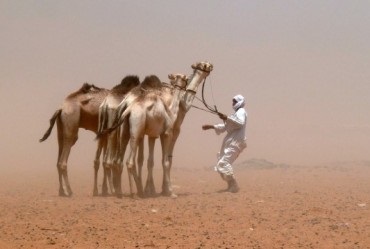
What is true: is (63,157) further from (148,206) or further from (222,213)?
(222,213)

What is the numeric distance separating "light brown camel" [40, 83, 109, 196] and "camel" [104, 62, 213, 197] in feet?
2.85

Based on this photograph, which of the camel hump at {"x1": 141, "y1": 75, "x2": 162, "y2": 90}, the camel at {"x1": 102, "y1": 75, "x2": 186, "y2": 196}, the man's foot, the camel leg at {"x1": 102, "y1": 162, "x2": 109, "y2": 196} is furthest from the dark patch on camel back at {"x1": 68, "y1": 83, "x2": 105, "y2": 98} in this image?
the man's foot

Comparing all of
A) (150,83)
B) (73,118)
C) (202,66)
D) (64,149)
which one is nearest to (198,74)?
(202,66)

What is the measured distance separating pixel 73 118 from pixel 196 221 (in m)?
4.55

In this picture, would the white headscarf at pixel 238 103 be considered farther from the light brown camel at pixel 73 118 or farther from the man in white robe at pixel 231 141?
the light brown camel at pixel 73 118

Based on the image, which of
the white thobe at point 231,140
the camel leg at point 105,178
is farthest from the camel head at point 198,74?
the camel leg at point 105,178

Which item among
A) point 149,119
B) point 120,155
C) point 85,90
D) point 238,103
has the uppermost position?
point 85,90

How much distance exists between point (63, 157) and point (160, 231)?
491cm

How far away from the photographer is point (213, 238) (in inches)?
319

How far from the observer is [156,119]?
12.3 metres

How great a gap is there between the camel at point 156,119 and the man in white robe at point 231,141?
3.03ft

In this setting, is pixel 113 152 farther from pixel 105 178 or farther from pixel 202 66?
pixel 202 66

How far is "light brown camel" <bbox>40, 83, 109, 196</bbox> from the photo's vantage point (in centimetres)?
1278

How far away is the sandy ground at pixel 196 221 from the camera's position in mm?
7918
